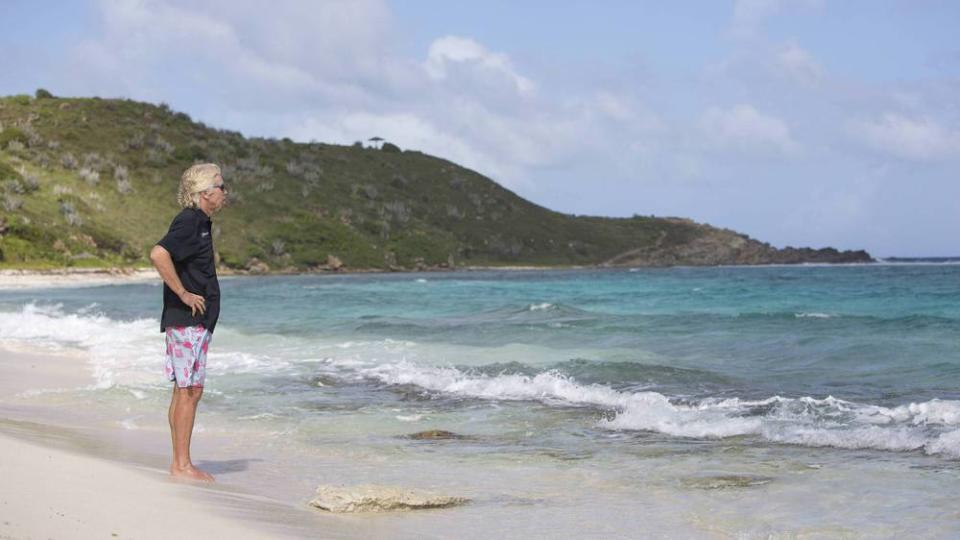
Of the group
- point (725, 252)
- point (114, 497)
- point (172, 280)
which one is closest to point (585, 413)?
point (172, 280)

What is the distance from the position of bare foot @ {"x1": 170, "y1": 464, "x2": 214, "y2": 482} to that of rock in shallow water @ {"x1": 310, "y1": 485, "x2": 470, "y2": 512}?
833mm

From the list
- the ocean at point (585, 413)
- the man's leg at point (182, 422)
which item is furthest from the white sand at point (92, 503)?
the ocean at point (585, 413)

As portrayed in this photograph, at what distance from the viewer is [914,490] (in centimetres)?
614

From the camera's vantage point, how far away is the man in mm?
6219

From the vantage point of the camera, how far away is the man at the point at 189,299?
6.22 m

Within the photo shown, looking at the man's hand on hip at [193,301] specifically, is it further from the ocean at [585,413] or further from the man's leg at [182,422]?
the ocean at [585,413]

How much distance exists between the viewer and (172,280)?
6184 millimetres

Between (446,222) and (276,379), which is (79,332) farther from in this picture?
(446,222)

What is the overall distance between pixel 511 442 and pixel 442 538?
321 cm

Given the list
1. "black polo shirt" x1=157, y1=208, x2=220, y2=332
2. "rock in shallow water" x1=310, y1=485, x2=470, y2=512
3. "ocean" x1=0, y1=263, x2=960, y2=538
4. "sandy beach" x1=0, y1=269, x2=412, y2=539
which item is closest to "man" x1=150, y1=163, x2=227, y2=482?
"black polo shirt" x1=157, y1=208, x2=220, y2=332

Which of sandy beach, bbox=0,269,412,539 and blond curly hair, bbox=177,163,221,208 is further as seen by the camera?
blond curly hair, bbox=177,163,221,208

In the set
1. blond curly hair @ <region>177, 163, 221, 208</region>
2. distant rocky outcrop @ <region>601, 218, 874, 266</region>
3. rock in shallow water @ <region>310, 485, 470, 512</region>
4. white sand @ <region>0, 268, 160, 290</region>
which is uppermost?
distant rocky outcrop @ <region>601, 218, 874, 266</region>

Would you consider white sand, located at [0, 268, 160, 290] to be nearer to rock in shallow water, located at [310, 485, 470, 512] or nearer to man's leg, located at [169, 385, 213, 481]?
man's leg, located at [169, 385, 213, 481]

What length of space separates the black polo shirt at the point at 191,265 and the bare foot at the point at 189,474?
2.91 feet
